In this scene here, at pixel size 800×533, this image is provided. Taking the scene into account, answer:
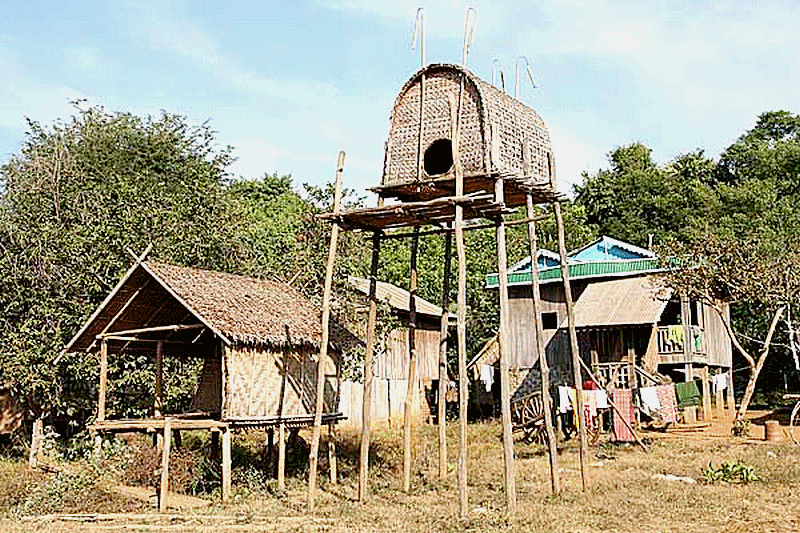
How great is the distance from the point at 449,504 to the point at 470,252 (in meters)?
23.3

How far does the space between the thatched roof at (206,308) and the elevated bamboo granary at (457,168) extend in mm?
2015

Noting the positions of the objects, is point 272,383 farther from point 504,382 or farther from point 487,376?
point 487,376

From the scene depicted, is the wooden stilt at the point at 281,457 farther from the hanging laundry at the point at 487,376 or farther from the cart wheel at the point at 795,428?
the hanging laundry at the point at 487,376

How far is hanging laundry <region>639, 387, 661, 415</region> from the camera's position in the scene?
24.0 metres

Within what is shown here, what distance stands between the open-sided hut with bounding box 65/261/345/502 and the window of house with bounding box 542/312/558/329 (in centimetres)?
1374

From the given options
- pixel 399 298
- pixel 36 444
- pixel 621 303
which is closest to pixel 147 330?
pixel 36 444

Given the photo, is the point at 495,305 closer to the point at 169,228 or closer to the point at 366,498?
the point at 169,228

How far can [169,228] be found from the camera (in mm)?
21391

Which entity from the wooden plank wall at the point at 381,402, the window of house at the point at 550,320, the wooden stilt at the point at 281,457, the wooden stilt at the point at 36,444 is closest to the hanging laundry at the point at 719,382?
the window of house at the point at 550,320

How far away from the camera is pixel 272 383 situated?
1636cm

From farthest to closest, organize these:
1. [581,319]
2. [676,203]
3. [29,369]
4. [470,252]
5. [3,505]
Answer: [676,203] → [470,252] → [581,319] → [29,369] → [3,505]

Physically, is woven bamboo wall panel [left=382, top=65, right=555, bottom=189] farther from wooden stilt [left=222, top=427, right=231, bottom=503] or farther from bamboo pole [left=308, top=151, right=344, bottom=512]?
wooden stilt [left=222, top=427, right=231, bottom=503]

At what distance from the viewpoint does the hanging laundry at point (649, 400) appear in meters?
24.0

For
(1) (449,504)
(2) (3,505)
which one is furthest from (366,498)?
(2) (3,505)
